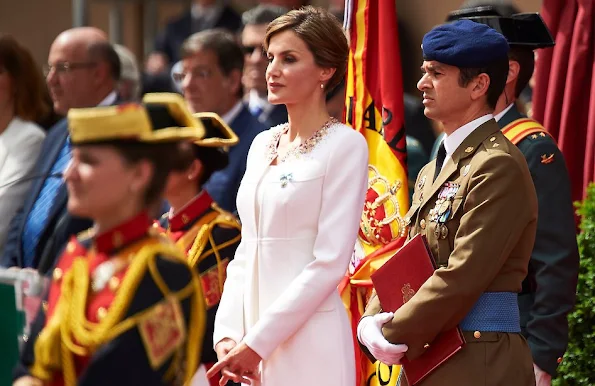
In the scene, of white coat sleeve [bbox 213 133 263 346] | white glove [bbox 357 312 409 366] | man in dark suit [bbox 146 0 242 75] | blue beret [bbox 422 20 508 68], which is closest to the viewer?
white glove [bbox 357 312 409 366]

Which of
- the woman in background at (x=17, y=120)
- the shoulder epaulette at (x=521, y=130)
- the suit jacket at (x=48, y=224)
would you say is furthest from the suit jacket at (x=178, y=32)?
the shoulder epaulette at (x=521, y=130)

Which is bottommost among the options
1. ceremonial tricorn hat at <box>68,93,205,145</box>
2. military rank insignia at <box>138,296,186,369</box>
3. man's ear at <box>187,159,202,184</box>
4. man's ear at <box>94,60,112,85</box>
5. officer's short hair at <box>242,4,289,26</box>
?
officer's short hair at <box>242,4,289,26</box>

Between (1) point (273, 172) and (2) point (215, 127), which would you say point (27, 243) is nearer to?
(2) point (215, 127)

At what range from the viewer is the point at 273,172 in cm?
430

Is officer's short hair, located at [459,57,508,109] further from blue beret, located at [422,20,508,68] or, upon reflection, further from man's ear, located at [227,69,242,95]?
man's ear, located at [227,69,242,95]

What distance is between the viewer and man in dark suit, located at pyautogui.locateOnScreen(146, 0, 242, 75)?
1089cm

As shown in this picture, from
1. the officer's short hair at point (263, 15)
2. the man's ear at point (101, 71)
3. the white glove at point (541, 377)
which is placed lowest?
the white glove at point (541, 377)

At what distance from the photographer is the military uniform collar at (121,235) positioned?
3170 millimetres

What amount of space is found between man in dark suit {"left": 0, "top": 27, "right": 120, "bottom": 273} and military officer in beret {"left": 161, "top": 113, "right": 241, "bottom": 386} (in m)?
0.40

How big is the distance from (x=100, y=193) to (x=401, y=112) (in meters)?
2.20

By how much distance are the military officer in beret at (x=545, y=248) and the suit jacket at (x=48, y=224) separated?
1.74 metres

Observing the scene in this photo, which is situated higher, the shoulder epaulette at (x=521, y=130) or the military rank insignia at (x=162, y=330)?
the military rank insignia at (x=162, y=330)

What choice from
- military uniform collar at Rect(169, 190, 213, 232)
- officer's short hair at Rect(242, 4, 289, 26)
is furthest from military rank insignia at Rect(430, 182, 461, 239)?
officer's short hair at Rect(242, 4, 289, 26)

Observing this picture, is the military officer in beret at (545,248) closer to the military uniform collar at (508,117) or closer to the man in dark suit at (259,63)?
the military uniform collar at (508,117)
